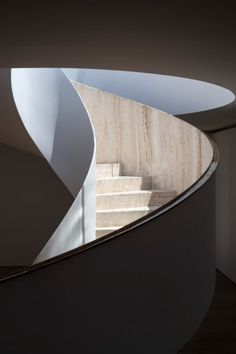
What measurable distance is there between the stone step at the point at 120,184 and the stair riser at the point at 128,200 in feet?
0.82

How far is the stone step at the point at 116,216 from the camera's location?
5500 millimetres

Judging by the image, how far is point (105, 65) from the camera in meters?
3.16

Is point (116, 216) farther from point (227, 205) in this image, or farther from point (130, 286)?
point (130, 286)

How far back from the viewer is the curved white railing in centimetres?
521

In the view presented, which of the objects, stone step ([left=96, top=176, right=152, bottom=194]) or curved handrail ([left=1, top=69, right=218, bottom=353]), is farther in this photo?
stone step ([left=96, top=176, right=152, bottom=194])

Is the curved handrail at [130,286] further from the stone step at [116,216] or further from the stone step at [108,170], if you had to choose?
the stone step at [108,170]

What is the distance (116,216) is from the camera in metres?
5.55

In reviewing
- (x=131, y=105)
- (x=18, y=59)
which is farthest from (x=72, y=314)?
(x=131, y=105)

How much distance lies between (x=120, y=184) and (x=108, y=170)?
0.60 meters

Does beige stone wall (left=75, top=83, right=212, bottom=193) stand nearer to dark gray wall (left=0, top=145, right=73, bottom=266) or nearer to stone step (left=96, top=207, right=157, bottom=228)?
stone step (left=96, top=207, right=157, bottom=228)

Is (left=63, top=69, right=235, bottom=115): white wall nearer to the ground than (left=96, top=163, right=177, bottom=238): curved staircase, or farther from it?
farther from it

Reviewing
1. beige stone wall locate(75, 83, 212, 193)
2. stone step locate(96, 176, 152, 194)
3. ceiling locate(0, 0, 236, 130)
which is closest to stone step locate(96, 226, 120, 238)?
stone step locate(96, 176, 152, 194)

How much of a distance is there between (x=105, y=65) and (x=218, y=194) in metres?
3.19

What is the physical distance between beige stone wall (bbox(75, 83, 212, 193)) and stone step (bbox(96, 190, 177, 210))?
475 millimetres
